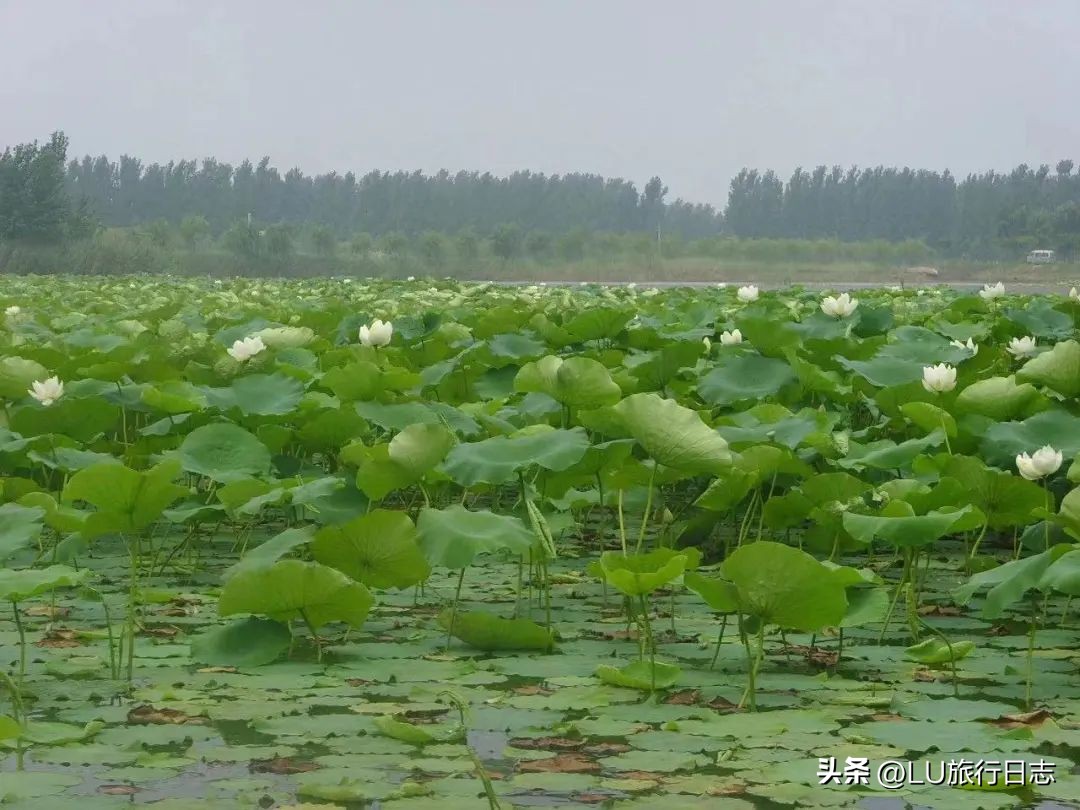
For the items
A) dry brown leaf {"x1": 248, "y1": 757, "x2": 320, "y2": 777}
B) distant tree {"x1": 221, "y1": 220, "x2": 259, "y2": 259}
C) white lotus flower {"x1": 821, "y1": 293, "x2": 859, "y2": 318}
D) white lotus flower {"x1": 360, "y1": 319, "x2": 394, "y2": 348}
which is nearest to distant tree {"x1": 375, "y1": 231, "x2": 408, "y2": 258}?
distant tree {"x1": 221, "y1": 220, "x2": 259, "y2": 259}

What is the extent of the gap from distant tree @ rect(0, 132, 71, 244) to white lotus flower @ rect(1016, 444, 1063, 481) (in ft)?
119

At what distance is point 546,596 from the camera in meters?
2.40

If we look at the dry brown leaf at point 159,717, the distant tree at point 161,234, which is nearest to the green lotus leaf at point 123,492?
the dry brown leaf at point 159,717

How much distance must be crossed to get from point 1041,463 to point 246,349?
2205 mm

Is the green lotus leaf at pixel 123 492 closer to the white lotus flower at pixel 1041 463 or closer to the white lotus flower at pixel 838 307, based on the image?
the white lotus flower at pixel 1041 463

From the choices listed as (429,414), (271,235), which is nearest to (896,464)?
(429,414)

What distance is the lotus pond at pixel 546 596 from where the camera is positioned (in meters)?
1.67

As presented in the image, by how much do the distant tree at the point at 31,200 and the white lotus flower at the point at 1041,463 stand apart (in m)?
36.3

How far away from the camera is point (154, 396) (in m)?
3.11

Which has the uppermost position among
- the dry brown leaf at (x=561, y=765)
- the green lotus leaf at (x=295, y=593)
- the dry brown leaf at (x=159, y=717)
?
the green lotus leaf at (x=295, y=593)

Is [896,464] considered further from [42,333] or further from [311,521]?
[42,333]

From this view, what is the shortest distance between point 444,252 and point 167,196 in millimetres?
36324

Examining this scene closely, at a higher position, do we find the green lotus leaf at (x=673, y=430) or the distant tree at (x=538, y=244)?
the distant tree at (x=538, y=244)

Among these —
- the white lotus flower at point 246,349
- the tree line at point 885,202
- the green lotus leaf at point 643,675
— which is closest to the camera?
the green lotus leaf at point 643,675
